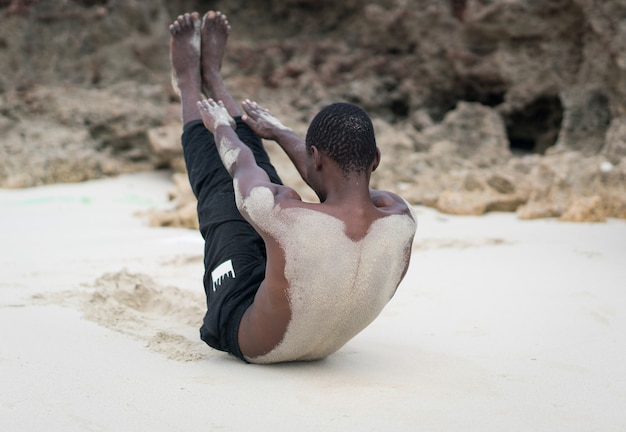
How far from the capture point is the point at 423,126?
8320mm

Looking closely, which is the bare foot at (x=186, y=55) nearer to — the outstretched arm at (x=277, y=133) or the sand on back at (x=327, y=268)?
the outstretched arm at (x=277, y=133)

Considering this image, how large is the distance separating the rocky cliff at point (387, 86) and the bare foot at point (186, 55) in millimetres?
2527

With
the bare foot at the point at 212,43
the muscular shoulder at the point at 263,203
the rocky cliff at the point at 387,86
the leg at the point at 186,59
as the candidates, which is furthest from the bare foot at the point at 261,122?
the rocky cliff at the point at 387,86

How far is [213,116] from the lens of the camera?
2924 mm

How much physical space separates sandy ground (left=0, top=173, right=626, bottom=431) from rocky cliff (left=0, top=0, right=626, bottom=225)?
183 centimetres

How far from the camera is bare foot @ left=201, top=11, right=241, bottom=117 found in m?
3.84

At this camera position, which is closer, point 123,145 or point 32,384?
point 32,384

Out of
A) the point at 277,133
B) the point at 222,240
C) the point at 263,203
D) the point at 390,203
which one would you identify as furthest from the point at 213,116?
the point at 390,203

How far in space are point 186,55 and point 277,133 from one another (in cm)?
99

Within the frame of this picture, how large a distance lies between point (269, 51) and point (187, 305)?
6.39 meters

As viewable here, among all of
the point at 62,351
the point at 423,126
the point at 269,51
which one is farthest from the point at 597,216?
the point at 269,51

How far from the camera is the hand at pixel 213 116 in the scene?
9.41 ft

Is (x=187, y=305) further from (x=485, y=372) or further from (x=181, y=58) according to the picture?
(x=485, y=372)

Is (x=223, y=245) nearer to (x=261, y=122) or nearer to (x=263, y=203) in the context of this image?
(x=263, y=203)
